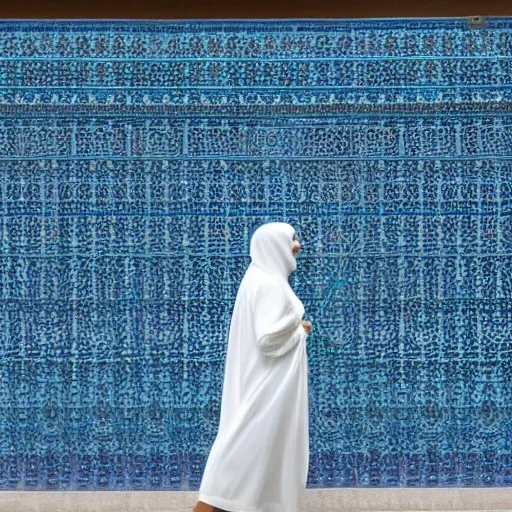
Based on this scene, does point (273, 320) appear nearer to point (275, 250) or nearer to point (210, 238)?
point (275, 250)

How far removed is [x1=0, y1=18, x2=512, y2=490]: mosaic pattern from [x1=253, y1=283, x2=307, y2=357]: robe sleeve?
1.10 meters

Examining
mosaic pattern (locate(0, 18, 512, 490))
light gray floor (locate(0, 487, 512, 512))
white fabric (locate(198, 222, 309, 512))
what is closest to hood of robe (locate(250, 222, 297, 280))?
white fabric (locate(198, 222, 309, 512))

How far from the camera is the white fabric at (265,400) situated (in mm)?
6219

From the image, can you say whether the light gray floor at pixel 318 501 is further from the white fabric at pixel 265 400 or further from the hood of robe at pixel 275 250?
the hood of robe at pixel 275 250

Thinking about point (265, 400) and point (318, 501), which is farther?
point (318, 501)

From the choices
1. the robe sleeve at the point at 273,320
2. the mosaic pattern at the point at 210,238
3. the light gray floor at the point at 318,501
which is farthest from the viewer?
the mosaic pattern at the point at 210,238

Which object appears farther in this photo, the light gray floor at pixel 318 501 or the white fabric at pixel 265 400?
the light gray floor at pixel 318 501

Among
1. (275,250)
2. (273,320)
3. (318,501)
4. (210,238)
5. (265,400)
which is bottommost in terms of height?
(318,501)

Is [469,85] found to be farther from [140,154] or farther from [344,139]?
[140,154]

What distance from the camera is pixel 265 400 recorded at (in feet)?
20.5

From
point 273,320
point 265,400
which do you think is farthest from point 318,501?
point 273,320

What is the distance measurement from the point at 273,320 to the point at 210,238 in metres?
1.23

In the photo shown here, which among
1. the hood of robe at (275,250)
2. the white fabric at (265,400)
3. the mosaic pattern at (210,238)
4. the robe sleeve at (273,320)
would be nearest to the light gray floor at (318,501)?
the mosaic pattern at (210,238)

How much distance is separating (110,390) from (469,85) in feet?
6.95
